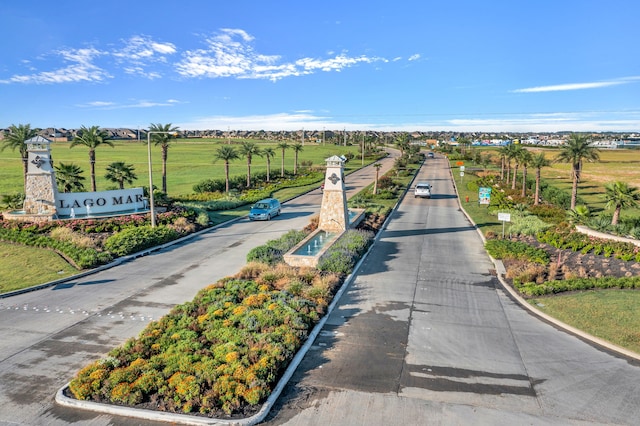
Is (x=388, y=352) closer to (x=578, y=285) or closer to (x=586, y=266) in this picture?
(x=578, y=285)

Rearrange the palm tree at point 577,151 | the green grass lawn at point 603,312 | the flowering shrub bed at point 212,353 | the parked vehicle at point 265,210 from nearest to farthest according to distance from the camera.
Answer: the flowering shrub bed at point 212,353 < the green grass lawn at point 603,312 < the palm tree at point 577,151 < the parked vehicle at point 265,210

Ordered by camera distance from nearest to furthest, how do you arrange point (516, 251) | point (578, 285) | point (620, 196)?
1. point (578, 285)
2. point (516, 251)
3. point (620, 196)

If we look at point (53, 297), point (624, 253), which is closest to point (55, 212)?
point (53, 297)

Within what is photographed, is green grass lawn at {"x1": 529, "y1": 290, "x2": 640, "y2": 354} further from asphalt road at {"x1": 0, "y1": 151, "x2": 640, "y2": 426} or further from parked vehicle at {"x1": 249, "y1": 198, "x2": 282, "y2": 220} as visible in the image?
parked vehicle at {"x1": 249, "y1": 198, "x2": 282, "y2": 220}

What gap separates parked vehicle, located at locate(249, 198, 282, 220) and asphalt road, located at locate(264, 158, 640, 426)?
52.6 ft

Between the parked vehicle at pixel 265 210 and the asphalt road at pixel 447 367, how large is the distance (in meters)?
16.0

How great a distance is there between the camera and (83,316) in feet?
49.7

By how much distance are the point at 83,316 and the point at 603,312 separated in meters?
18.4

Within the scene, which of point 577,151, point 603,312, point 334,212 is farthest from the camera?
point 577,151

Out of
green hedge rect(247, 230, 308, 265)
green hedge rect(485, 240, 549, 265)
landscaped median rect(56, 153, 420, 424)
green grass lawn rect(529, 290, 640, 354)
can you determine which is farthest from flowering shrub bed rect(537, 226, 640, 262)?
green hedge rect(247, 230, 308, 265)

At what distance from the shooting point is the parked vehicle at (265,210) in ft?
111

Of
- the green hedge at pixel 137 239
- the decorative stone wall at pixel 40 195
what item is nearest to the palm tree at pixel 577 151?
the green hedge at pixel 137 239

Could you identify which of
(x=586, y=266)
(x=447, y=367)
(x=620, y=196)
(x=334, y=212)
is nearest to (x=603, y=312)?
(x=586, y=266)

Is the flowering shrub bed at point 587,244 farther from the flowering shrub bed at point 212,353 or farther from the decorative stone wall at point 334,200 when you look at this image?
the flowering shrub bed at point 212,353
